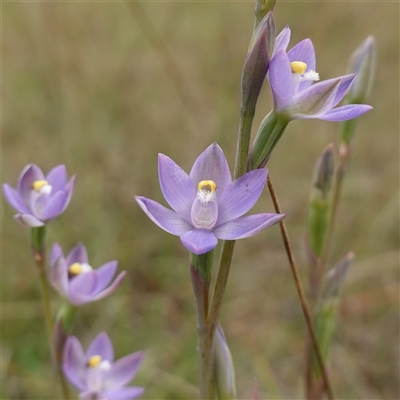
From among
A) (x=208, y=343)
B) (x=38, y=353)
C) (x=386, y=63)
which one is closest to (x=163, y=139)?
(x=38, y=353)

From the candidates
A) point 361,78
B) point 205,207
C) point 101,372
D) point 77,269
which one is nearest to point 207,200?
point 205,207

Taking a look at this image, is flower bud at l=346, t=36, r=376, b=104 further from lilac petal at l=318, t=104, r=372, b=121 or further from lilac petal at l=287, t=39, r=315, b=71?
lilac petal at l=318, t=104, r=372, b=121

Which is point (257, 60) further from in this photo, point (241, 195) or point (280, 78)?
point (241, 195)

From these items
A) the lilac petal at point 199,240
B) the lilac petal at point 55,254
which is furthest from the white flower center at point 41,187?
the lilac petal at point 199,240

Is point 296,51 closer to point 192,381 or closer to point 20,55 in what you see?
point 192,381

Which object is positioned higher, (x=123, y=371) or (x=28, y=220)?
(x=28, y=220)

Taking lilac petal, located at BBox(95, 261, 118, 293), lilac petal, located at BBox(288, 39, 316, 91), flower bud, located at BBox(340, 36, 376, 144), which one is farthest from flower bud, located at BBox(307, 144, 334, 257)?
lilac petal, located at BBox(95, 261, 118, 293)
